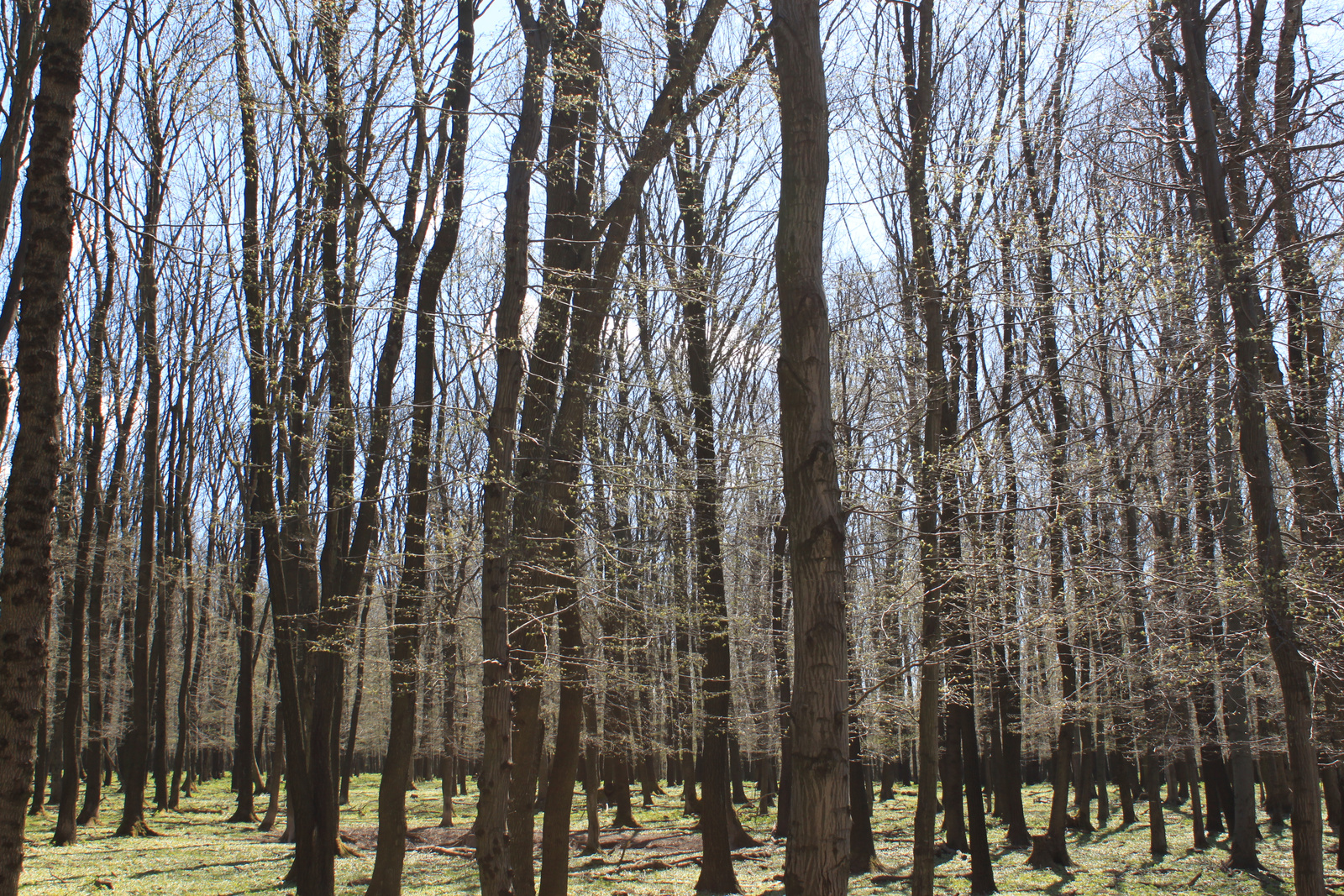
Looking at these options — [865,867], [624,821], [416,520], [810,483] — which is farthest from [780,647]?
[810,483]

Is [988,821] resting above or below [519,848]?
below

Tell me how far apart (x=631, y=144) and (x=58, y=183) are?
19.7ft

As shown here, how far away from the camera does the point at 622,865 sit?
13477 millimetres

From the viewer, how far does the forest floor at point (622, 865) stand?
36.0 feet

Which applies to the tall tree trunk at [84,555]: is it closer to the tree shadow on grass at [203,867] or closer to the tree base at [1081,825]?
the tree shadow on grass at [203,867]

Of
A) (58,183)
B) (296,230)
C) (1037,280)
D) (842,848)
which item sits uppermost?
(296,230)

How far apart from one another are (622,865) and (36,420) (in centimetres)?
1145

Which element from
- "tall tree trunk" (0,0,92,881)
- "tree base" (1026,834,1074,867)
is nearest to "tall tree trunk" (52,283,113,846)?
"tall tree trunk" (0,0,92,881)

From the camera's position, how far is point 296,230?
10.9 meters

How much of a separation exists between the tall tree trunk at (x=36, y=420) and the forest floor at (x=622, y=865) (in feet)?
24.3

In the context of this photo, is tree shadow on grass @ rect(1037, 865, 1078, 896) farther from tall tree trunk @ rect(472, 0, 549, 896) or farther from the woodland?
tall tree trunk @ rect(472, 0, 549, 896)

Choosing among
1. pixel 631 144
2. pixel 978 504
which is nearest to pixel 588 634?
pixel 978 504

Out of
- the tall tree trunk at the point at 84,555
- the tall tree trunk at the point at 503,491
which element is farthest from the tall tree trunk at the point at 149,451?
the tall tree trunk at the point at 503,491

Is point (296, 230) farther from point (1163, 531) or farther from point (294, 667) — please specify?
point (1163, 531)
